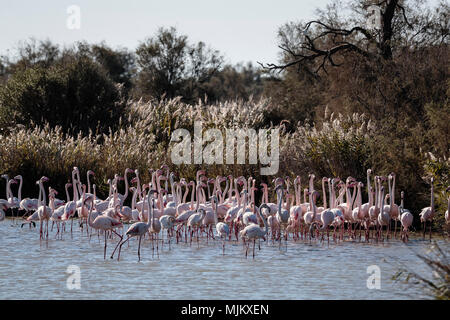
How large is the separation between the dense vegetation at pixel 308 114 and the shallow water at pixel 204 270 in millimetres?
3352

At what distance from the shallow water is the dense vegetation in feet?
11.0

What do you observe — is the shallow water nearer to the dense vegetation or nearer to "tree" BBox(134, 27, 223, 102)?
the dense vegetation

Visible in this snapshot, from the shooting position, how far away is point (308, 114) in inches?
1268

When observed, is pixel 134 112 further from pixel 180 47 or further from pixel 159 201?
pixel 180 47

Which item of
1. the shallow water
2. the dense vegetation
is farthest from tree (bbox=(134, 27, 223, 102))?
the shallow water

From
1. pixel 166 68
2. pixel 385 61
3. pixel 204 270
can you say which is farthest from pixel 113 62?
pixel 204 270

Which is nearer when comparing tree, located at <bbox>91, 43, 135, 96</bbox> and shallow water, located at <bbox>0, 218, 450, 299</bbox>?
shallow water, located at <bbox>0, 218, 450, 299</bbox>

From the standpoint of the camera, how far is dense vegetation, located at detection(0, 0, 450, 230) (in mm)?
18328

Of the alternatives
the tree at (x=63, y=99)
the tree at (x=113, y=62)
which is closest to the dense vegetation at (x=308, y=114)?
the tree at (x=63, y=99)

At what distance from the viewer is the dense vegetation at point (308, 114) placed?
18.3 m

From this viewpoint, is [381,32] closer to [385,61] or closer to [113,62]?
[385,61]

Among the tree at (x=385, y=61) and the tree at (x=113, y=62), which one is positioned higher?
the tree at (x=113, y=62)

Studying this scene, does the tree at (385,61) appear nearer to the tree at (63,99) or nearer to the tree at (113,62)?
the tree at (63,99)
